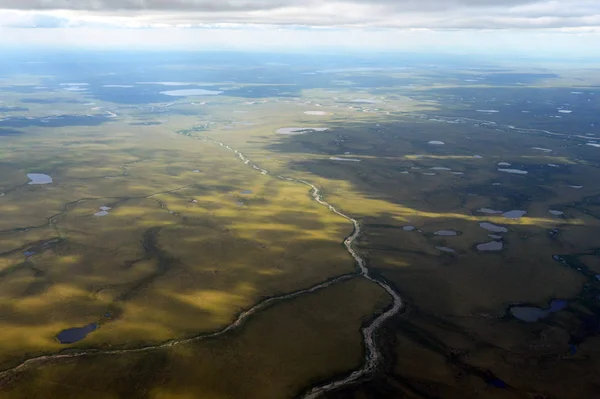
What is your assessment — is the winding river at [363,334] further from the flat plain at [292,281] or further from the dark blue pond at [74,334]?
the dark blue pond at [74,334]

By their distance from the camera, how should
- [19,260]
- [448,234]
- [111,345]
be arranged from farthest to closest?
[448,234], [19,260], [111,345]

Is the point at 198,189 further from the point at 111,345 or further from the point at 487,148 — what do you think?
the point at 487,148

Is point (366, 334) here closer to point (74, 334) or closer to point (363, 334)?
point (363, 334)

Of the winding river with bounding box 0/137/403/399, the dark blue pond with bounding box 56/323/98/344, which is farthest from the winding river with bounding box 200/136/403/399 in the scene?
the dark blue pond with bounding box 56/323/98/344

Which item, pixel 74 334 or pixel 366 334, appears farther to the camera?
pixel 366 334

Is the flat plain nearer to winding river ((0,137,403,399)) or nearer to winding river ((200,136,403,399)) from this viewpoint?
winding river ((0,137,403,399))

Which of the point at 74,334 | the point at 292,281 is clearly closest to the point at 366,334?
the point at 292,281

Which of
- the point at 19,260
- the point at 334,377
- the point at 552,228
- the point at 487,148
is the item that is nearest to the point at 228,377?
the point at 334,377

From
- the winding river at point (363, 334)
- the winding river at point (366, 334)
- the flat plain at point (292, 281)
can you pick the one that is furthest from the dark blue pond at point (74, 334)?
the winding river at point (366, 334)
